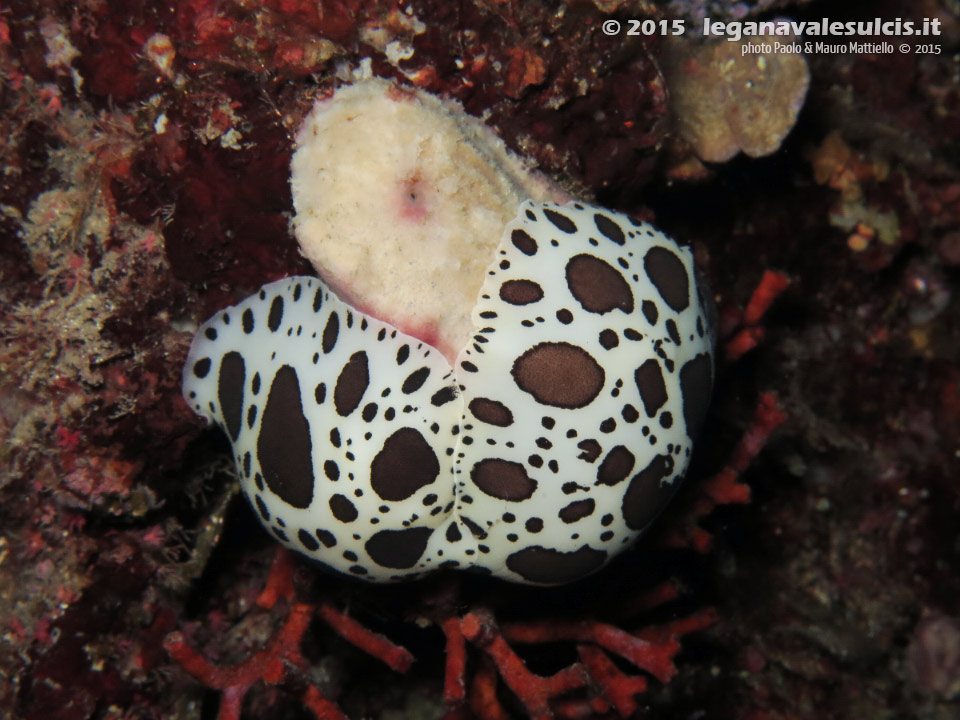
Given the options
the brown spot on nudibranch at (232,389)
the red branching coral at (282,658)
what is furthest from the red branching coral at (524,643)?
the brown spot on nudibranch at (232,389)

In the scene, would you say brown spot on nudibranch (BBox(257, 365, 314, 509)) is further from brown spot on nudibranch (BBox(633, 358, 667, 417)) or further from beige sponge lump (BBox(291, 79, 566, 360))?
brown spot on nudibranch (BBox(633, 358, 667, 417))

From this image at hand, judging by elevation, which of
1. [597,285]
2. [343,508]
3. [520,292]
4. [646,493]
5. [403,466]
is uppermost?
[597,285]

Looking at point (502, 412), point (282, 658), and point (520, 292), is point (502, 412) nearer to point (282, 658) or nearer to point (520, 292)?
point (520, 292)

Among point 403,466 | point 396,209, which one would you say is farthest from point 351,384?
point 396,209

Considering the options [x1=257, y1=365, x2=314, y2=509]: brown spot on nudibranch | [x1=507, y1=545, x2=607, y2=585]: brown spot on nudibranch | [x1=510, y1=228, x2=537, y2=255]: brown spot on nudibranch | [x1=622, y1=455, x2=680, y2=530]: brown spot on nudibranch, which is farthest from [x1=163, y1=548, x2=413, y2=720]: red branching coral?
[x1=510, y1=228, x2=537, y2=255]: brown spot on nudibranch

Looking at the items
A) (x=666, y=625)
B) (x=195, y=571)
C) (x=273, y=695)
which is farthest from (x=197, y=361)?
(x=666, y=625)

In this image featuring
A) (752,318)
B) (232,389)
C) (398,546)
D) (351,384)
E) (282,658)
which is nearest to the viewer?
(351,384)
